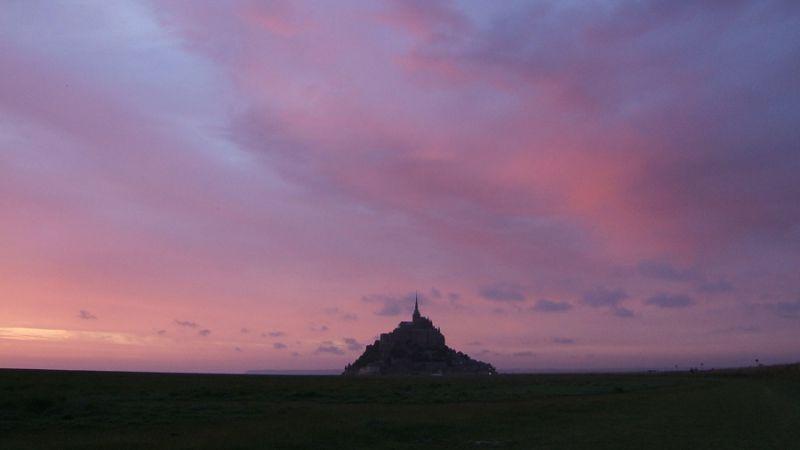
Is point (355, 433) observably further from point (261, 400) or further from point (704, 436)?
point (261, 400)

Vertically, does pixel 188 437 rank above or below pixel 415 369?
below

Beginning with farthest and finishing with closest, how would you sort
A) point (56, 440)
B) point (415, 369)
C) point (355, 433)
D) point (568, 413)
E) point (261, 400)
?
point (415, 369)
point (261, 400)
point (568, 413)
point (355, 433)
point (56, 440)

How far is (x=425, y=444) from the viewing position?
79.8 ft

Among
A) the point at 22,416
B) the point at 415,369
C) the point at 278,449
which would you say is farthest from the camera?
the point at 415,369

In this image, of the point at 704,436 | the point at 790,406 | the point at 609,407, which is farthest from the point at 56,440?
the point at 790,406

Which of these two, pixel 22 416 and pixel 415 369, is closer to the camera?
pixel 22 416

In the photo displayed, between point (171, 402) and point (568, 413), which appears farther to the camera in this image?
point (171, 402)

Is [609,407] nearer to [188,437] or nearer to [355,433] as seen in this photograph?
[355,433]

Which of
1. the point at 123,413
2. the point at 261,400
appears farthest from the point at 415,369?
the point at 123,413

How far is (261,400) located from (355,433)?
21.5 m

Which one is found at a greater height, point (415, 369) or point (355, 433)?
point (415, 369)

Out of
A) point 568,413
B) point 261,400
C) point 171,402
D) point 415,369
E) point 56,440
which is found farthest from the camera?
point 415,369

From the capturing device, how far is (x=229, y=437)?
81.4 ft

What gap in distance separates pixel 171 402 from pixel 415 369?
16140cm
